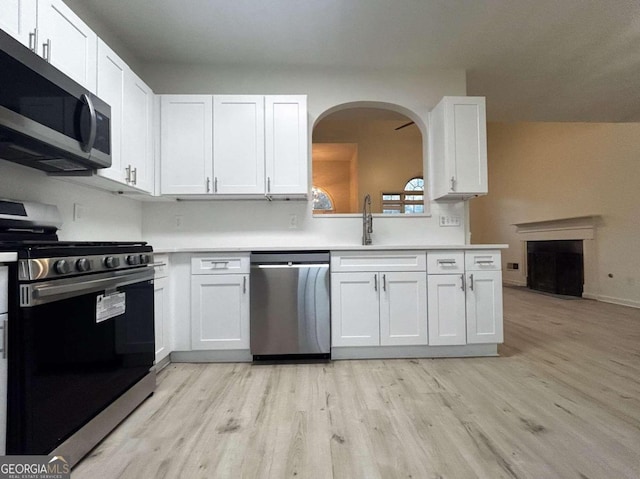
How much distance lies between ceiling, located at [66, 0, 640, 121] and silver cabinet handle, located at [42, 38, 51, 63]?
0.96 metres

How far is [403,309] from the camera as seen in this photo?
2438mm

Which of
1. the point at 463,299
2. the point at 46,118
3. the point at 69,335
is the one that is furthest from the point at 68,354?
the point at 463,299

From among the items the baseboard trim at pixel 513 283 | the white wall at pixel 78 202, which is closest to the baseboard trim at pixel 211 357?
the white wall at pixel 78 202

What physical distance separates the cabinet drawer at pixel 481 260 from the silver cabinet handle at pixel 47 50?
110 inches

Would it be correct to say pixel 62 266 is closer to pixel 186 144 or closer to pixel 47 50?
pixel 47 50

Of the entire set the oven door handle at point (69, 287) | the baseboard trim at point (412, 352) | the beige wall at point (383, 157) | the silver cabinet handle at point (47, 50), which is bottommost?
the baseboard trim at point (412, 352)

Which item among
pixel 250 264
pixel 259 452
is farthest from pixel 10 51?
pixel 259 452

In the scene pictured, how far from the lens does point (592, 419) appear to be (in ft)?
5.22

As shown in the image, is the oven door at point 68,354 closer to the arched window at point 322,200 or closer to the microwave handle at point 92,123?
the microwave handle at point 92,123

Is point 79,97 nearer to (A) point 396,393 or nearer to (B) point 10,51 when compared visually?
(B) point 10,51

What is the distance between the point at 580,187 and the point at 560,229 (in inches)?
32.3

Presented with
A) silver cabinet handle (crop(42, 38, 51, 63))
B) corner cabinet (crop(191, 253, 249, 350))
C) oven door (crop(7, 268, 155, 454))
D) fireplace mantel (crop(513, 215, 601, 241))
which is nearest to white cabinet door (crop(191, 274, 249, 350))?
corner cabinet (crop(191, 253, 249, 350))

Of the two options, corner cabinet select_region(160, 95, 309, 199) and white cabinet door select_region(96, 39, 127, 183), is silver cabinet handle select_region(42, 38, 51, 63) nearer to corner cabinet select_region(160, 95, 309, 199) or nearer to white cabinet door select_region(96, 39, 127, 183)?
white cabinet door select_region(96, 39, 127, 183)

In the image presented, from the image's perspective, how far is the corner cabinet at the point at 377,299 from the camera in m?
2.41
